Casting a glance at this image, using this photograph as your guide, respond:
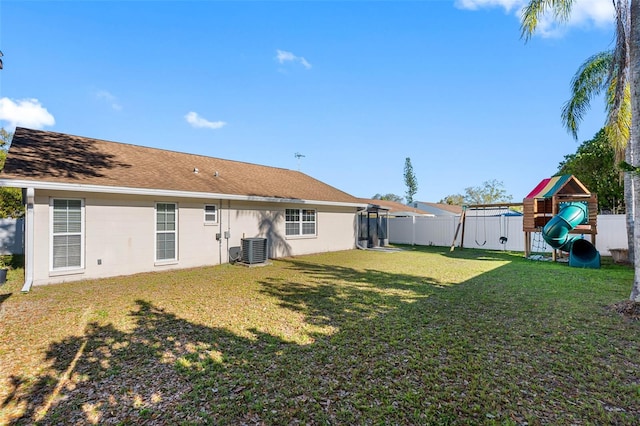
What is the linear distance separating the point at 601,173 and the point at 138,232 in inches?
1019

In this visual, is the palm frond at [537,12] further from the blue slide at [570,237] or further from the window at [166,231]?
the window at [166,231]

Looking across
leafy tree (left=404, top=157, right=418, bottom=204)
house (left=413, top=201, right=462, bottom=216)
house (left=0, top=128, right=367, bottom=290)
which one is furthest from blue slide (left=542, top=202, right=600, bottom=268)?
leafy tree (left=404, top=157, right=418, bottom=204)

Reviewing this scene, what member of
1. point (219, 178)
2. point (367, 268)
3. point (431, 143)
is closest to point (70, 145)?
point (219, 178)

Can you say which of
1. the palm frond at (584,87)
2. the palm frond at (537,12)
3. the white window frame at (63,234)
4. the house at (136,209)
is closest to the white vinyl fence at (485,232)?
the palm frond at (584,87)

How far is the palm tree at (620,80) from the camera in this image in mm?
5660

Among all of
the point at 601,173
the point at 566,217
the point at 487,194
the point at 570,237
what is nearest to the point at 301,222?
the point at 566,217

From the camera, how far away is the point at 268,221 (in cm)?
1241

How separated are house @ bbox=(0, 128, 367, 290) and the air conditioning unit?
0.30 meters

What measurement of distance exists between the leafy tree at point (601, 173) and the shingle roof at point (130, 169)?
16175mm

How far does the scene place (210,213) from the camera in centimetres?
1051

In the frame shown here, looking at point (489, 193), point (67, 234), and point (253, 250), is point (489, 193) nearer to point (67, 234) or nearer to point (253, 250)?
point (253, 250)

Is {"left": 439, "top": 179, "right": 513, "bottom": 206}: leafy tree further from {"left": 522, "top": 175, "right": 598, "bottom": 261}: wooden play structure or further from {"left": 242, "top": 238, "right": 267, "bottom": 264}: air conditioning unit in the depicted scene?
{"left": 242, "top": 238, "right": 267, "bottom": 264}: air conditioning unit

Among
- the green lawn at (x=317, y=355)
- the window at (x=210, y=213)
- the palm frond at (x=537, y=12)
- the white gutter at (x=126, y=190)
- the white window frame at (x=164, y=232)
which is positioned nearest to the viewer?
the green lawn at (x=317, y=355)

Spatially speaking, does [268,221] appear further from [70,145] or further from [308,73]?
[308,73]
